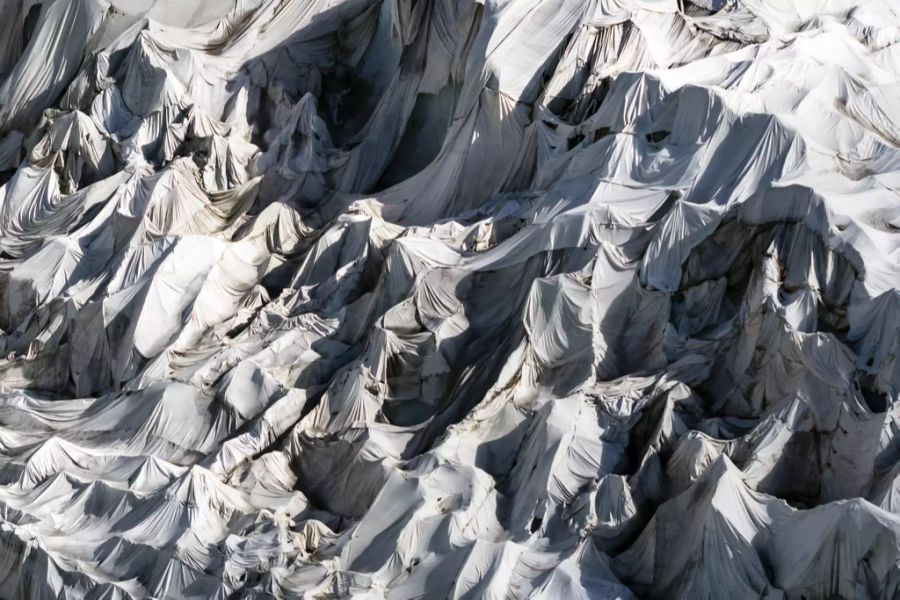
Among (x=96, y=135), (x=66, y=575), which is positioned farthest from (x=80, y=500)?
(x=96, y=135)

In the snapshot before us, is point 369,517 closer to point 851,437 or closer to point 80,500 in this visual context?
point 80,500

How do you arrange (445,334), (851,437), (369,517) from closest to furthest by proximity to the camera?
(851,437) → (369,517) → (445,334)

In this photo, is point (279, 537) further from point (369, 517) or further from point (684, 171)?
point (684, 171)

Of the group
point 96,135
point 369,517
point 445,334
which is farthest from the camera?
point 96,135

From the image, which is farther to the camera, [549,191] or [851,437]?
[549,191]

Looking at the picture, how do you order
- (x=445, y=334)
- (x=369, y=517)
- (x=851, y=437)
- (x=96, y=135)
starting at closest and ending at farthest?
(x=851, y=437) → (x=369, y=517) → (x=445, y=334) → (x=96, y=135)

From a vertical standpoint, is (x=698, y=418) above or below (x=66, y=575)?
above

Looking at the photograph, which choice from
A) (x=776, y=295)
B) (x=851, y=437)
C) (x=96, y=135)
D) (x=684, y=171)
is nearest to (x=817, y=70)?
(x=684, y=171)

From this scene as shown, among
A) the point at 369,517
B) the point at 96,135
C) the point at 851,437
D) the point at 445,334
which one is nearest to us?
the point at 851,437

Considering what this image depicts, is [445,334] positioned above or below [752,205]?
below
